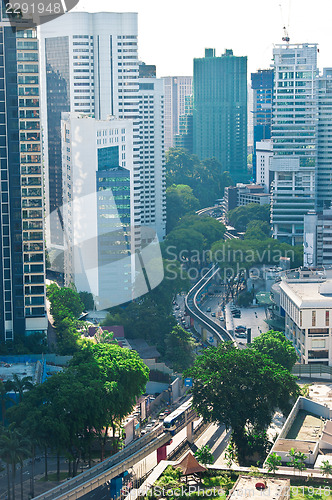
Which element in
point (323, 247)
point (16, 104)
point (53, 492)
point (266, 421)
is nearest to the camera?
point (53, 492)

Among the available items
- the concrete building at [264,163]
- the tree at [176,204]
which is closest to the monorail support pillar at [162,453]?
the tree at [176,204]

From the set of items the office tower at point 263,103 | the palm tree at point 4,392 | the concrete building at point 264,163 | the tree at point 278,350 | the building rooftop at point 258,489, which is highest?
the office tower at point 263,103

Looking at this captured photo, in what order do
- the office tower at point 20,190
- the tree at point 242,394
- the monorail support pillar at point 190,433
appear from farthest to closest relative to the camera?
the office tower at point 20,190, the monorail support pillar at point 190,433, the tree at point 242,394

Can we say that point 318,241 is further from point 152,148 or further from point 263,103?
point 263,103

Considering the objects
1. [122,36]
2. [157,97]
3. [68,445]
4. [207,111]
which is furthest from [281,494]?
[207,111]

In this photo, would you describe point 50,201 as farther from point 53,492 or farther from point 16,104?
point 53,492

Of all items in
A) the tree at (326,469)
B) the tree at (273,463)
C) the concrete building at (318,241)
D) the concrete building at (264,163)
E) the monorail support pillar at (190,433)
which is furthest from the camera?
the concrete building at (264,163)

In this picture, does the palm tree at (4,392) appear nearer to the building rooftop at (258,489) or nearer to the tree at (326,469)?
the building rooftop at (258,489)
